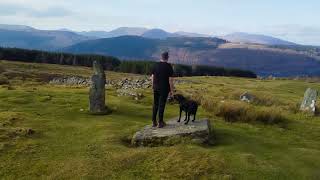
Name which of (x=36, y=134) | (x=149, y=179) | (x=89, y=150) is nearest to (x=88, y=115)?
(x=36, y=134)

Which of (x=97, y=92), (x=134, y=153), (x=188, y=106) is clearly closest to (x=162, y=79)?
(x=188, y=106)

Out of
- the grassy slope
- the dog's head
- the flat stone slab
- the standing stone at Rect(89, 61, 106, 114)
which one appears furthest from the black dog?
the standing stone at Rect(89, 61, 106, 114)

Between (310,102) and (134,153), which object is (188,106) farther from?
(310,102)

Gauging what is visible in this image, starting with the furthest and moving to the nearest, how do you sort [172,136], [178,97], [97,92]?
[97,92] → [178,97] → [172,136]

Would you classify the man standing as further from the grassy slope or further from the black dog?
the grassy slope

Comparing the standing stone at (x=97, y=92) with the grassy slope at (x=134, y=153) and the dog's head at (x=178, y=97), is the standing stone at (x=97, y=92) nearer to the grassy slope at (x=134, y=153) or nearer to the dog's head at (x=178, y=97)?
the grassy slope at (x=134, y=153)

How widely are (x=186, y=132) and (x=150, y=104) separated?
45.2 feet

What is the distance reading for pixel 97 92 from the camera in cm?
2972

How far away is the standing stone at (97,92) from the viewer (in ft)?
96.0

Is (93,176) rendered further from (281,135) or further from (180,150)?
(281,135)

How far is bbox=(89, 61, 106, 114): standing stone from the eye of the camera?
2925cm

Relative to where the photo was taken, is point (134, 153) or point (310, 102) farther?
point (310, 102)

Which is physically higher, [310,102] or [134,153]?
[310,102]

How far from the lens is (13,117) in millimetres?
26078
